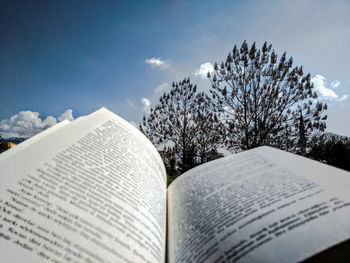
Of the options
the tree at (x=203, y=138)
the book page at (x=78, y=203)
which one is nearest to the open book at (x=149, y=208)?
the book page at (x=78, y=203)

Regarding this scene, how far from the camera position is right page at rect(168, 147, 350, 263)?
47 cm

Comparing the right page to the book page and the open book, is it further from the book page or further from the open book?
the book page

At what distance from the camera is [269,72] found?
7.12 m

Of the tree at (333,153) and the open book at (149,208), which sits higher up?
the tree at (333,153)

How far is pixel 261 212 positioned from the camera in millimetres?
571

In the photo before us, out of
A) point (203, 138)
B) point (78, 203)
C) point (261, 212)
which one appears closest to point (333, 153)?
point (203, 138)

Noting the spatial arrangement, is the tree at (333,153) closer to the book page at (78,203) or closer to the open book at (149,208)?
the open book at (149,208)

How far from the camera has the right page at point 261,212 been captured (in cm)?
47

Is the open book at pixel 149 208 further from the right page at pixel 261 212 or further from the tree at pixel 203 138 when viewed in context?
the tree at pixel 203 138

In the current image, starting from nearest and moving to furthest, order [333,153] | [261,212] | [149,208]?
1. [261,212]
2. [149,208]
3. [333,153]

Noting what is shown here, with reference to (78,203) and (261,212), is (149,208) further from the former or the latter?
(261,212)

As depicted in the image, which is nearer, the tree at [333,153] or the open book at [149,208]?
the open book at [149,208]

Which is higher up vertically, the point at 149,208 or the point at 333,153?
the point at 333,153

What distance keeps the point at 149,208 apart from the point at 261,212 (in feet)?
1.26
